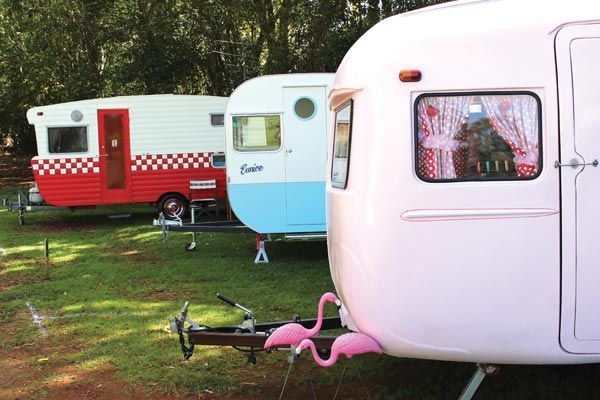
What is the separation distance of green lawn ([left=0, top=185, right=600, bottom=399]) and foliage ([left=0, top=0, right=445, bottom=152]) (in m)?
6.49

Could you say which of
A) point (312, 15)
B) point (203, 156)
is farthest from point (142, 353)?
point (312, 15)

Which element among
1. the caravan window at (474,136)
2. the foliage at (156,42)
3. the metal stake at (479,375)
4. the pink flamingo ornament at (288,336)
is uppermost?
the foliage at (156,42)

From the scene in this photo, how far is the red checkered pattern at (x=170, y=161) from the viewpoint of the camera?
1341 centimetres

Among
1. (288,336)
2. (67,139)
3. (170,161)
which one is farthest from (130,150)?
(288,336)

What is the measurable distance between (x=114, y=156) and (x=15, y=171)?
1447cm

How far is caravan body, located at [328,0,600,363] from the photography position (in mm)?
3213

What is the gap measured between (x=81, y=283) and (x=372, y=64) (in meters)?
6.04

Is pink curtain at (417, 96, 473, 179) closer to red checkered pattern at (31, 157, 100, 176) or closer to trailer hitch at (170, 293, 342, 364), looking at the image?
trailer hitch at (170, 293, 342, 364)

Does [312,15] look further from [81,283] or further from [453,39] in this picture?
[453,39]

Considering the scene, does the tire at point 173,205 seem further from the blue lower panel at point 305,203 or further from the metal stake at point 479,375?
the metal stake at point 479,375

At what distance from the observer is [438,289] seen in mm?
3260

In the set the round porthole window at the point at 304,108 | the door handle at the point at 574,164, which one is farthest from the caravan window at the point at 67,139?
the door handle at the point at 574,164

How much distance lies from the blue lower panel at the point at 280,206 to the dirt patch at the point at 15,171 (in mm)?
15744

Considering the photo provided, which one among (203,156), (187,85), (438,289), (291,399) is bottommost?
(291,399)
